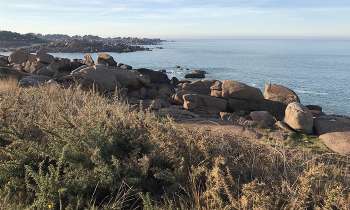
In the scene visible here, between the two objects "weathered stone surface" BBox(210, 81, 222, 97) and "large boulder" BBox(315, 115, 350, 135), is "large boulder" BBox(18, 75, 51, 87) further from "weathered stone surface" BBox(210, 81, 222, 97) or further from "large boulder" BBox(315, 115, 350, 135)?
"large boulder" BBox(315, 115, 350, 135)

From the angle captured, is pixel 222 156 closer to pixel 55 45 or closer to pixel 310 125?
pixel 310 125

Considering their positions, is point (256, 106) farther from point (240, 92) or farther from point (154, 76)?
point (154, 76)

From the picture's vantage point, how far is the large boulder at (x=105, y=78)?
21484 mm

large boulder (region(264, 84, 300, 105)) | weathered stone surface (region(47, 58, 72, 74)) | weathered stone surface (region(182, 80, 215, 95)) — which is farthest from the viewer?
weathered stone surface (region(47, 58, 72, 74))

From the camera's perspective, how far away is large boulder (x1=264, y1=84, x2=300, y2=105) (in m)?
22.7

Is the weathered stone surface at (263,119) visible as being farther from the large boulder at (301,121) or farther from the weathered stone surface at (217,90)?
the weathered stone surface at (217,90)

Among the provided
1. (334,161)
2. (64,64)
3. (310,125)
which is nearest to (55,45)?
(64,64)

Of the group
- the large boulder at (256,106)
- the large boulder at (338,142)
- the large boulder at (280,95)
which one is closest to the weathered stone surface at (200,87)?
the large boulder at (280,95)

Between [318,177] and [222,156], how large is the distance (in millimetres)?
1196

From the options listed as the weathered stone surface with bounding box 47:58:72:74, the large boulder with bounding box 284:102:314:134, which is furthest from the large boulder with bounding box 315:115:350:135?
the weathered stone surface with bounding box 47:58:72:74

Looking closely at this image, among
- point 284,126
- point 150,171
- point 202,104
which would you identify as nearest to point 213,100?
point 202,104

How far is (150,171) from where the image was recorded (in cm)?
612

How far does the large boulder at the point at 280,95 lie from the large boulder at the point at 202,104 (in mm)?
3396

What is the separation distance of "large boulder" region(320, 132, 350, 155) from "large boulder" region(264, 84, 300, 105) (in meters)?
9.03
